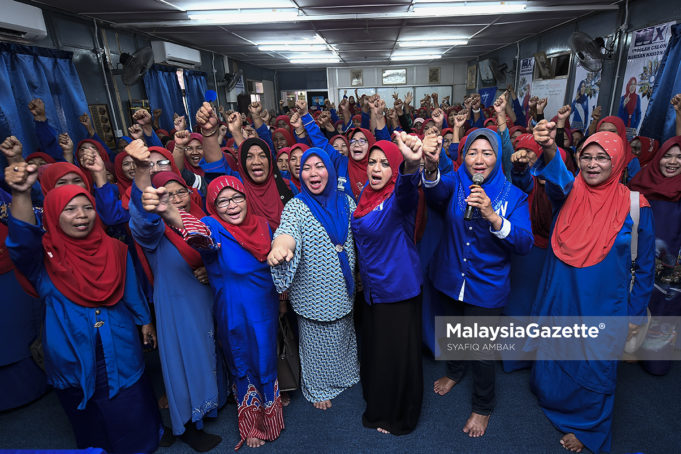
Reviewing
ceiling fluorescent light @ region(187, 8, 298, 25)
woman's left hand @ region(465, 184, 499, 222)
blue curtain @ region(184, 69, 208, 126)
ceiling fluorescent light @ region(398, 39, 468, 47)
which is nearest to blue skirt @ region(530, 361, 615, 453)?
woman's left hand @ region(465, 184, 499, 222)

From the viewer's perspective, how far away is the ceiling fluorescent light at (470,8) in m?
5.09

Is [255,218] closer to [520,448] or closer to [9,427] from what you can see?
[520,448]

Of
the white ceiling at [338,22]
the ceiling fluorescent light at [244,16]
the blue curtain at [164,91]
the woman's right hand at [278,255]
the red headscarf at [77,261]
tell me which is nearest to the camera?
the woman's right hand at [278,255]

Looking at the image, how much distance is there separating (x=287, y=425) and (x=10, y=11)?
4.73 m

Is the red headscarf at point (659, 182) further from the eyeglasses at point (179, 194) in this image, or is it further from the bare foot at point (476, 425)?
the eyeglasses at point (179, 194)

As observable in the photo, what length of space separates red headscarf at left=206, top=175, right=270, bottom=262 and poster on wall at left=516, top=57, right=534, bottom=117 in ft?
26.7

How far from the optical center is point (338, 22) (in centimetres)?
583

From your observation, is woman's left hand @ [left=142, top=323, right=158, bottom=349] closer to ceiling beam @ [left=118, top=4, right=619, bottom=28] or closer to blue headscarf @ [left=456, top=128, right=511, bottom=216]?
blue headscarf @ [left=456, top=128, right=511, bottom=216]

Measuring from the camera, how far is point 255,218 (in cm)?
196

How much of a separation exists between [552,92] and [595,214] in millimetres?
6829

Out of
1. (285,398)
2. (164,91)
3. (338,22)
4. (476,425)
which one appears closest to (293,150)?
(285,398)

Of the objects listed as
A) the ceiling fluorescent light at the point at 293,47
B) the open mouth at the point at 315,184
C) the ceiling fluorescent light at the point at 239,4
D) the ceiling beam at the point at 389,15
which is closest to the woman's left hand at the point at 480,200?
the open mouth at the point at 315,184

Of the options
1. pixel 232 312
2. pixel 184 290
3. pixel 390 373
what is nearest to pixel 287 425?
pixel 390 373

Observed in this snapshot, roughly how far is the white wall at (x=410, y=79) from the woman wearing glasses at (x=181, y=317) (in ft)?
46.5
